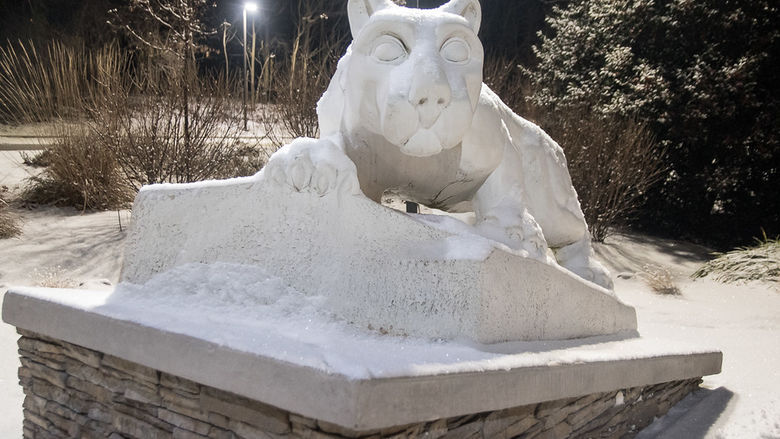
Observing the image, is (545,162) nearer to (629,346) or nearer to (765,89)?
(629,346)

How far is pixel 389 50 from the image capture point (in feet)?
6.07

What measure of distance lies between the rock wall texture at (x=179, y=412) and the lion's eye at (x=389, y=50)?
0.96 m

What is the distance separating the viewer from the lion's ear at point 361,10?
1.99 meters

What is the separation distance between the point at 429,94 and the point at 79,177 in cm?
500

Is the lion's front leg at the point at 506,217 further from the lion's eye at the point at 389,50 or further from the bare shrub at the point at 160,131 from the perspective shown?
the bare shrub at the point at 160,131

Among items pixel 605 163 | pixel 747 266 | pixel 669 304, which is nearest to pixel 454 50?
pixel 669 304

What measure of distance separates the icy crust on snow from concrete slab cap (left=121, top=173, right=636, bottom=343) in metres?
0.05

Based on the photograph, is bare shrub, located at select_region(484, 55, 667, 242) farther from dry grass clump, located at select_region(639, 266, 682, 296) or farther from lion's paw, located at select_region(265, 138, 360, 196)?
lion's paw, located at select_region(265, 138, 360, 196)

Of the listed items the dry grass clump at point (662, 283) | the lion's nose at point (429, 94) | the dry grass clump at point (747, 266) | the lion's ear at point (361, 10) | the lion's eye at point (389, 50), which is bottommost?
the dry grass clump at point (662, 283)

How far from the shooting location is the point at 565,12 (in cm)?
872

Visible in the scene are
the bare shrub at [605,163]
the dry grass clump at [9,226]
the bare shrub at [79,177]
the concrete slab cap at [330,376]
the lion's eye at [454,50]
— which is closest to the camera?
the concrete slab cap at [330,376]

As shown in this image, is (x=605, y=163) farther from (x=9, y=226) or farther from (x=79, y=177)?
(x=9, y=226)

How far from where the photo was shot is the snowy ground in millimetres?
2781

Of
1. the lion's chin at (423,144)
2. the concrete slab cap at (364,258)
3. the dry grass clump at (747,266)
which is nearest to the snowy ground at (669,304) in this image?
the dry grass clump at (747,266)
